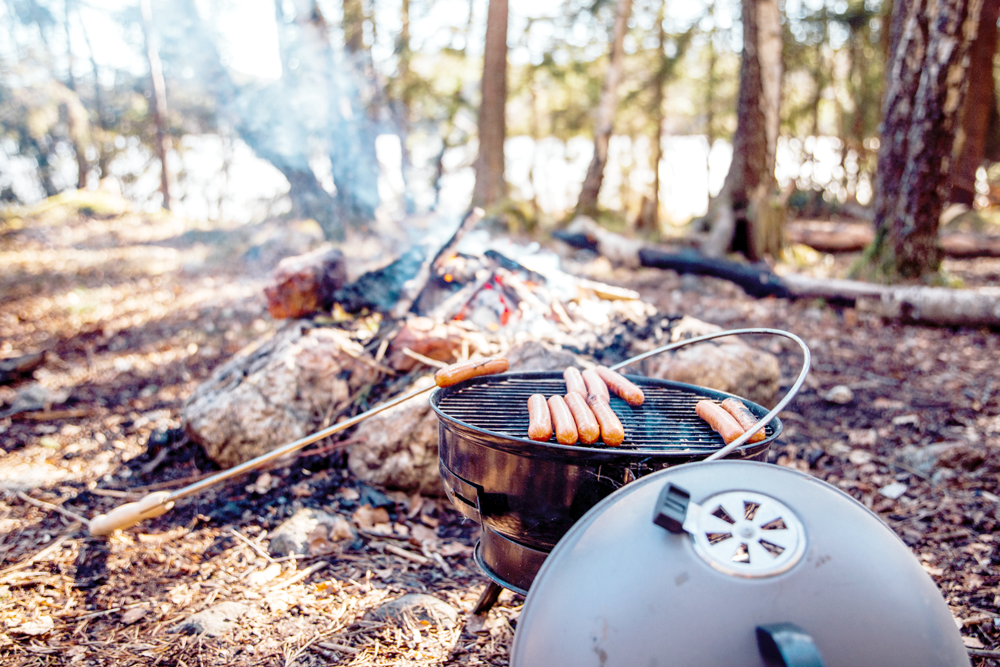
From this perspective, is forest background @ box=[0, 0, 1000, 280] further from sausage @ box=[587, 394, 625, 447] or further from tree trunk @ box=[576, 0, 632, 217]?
sausage @ box=[587, 394, 625, 447]

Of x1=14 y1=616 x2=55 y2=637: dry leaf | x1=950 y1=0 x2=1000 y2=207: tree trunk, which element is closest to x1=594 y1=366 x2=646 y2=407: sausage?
x1=14 y1=616 x2=55 y2=637: dry leaf

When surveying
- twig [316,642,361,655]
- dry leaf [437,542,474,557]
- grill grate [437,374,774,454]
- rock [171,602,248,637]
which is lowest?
dry leaf [437,542,474,557]

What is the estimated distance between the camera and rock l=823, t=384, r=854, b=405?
15.5ft

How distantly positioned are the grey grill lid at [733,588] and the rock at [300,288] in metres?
3.78

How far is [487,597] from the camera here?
252 cm

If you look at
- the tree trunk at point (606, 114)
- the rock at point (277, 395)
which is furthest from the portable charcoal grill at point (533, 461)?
the tree trunk at point (606, 114)

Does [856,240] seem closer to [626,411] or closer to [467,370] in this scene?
[626,411]

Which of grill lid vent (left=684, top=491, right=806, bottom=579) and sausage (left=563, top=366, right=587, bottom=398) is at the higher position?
sausage (left=563, top=366, right=587, bottom=398)

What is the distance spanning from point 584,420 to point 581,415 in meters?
0.03

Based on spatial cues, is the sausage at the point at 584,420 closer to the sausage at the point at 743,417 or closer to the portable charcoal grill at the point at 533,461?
the portable charcoal grill at the point at 533,461

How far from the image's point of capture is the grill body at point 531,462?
1.88 meters

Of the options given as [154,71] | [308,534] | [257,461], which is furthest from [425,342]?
[154,71]

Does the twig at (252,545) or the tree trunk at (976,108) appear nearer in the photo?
the twig at (252,545)

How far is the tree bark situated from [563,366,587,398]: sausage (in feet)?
21.4
